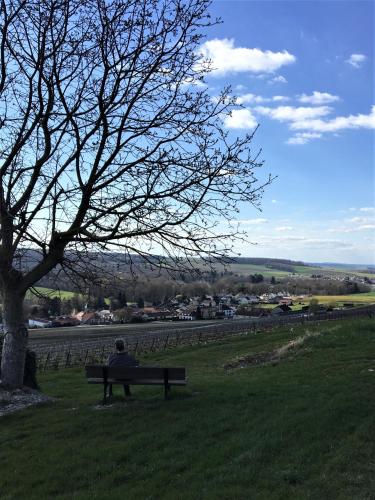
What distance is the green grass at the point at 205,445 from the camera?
17.0 ft

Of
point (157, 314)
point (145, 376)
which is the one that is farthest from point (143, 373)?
point (157, 314)

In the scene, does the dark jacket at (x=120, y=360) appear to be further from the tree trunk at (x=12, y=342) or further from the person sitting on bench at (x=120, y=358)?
the tree trunk at (x=12, y=342)

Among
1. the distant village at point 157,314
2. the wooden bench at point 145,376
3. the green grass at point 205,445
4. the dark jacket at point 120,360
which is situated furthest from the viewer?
the distant village at point 157,314

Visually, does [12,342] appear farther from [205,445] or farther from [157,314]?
[157,314]

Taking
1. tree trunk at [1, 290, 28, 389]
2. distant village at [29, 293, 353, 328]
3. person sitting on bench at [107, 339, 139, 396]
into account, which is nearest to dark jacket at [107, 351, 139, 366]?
person sitting on bench at [107, 339, 139, 396]

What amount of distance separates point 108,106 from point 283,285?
4936 inches

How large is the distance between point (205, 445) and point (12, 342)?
5.88m

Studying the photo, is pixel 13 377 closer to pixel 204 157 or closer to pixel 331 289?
pixel 204 157

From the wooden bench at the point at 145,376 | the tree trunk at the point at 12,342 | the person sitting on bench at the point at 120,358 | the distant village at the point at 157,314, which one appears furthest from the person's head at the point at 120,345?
the distant village at the point at 157,314

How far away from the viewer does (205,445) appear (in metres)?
6.55

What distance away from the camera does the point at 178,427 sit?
744 cm

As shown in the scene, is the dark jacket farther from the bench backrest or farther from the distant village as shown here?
the distant village

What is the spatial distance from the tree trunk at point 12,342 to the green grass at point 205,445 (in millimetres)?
1222

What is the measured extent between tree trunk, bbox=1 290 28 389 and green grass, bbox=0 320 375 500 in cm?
122
